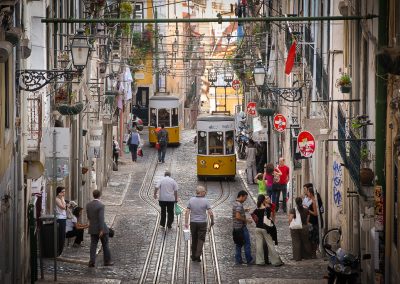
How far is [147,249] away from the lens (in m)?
28.6

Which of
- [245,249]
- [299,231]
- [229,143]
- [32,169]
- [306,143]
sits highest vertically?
[306,143]

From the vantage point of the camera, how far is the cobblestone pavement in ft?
79.3

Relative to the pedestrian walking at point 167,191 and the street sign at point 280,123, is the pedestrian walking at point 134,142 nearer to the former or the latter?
the street sign at point 280,123

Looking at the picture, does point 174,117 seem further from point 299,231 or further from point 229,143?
point 299,231

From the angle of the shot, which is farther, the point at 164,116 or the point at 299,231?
the point at 164,116

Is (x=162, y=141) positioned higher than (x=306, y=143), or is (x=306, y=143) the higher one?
(x=306, y=143)

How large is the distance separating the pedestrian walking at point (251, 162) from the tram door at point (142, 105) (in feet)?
88.3

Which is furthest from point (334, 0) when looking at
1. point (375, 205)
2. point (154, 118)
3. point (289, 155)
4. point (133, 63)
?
point (133, 63)

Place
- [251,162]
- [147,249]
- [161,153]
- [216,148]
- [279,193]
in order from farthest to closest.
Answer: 1. [161,153]
2. [216,148]
3. [251,162]
4. [279,193]
5. [147,249]

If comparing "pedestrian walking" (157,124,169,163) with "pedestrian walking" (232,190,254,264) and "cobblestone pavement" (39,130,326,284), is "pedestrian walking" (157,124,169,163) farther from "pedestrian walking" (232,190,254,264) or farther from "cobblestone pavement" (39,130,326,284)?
"pedestrian walking" (232,190,254,264)

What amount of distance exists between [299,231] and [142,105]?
1875 inches

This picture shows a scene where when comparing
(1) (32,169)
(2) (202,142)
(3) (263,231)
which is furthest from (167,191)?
(2) (202,142)

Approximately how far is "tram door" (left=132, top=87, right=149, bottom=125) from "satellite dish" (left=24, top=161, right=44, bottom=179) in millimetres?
46949

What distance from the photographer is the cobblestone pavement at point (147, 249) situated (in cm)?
2416
